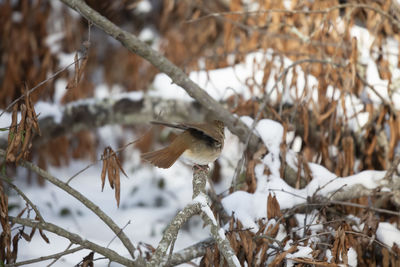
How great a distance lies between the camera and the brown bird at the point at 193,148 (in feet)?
6.64

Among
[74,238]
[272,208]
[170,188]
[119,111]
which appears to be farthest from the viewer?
[170,188]

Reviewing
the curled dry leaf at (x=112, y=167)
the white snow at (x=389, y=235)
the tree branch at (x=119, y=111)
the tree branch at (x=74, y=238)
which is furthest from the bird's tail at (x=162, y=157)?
the tree branch at (x=119, y=111)

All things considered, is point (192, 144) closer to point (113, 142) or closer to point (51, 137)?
point (51, 137)

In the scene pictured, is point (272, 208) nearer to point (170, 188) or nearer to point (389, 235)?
point (389, 235)

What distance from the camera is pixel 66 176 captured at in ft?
18.1

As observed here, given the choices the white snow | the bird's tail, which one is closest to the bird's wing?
the bird's tail

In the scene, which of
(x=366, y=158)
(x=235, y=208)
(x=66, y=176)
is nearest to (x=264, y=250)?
(x=235, y=208)

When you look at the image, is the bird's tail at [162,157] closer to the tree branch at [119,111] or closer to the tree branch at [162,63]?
the tree branch at [162,63]

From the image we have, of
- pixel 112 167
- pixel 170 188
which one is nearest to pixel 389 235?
pixel 112 167

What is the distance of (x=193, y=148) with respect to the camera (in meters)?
2.21

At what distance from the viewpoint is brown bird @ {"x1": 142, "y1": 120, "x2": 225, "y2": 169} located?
202 cm

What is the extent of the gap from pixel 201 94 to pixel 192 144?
55 centimetres

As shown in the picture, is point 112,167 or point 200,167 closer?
point 112,167

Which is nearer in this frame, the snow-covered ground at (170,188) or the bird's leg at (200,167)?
the bird's leg at (200,167)
